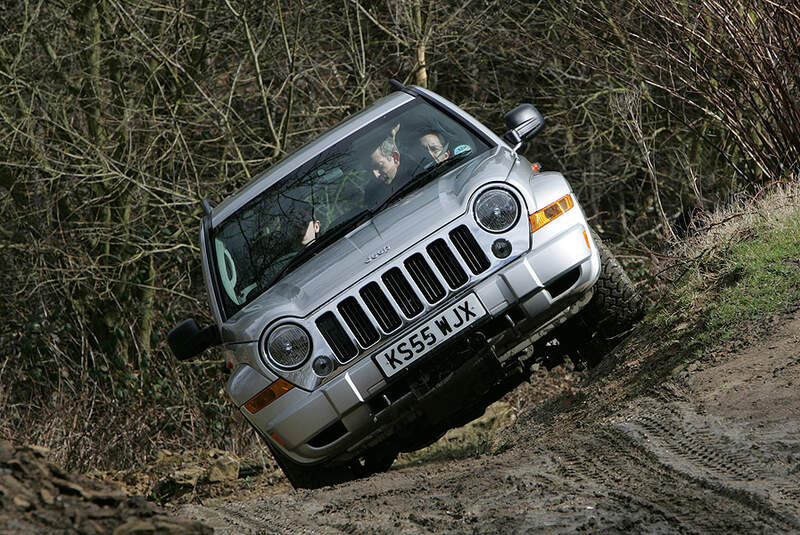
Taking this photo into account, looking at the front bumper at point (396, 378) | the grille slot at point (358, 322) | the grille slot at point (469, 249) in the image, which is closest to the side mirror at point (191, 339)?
the front bumper at point (396, 378)

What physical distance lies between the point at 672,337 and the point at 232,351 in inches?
109

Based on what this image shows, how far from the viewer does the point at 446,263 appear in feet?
17.9

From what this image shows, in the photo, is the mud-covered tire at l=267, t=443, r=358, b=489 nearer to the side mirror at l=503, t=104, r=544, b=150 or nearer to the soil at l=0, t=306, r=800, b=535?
the soil at l=0, t=306, r=800, b=535

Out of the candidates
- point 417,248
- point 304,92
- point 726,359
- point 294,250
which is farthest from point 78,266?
point 726,359

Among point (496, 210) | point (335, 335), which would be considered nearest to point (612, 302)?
point (496, 210)

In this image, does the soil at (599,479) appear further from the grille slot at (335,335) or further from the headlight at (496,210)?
the headlight at (496,210)

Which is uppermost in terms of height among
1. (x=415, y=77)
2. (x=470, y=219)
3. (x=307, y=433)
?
(x=415, y=77)

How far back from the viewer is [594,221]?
16078 millimetres

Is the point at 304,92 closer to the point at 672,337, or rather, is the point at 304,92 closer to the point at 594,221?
the point at 594,221

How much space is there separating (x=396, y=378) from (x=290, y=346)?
625 mm

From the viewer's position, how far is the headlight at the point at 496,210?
18.1 feet

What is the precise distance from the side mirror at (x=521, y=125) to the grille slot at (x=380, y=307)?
1.65m

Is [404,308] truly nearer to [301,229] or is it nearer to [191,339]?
[301,229]

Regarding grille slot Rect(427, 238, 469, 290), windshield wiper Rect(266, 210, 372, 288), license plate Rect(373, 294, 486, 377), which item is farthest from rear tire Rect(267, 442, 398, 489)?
grille slot Rect(427, 238, 469, 290)
